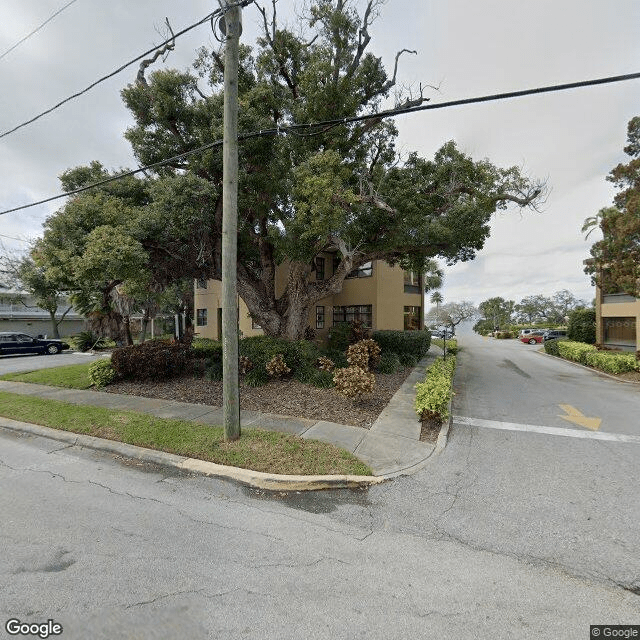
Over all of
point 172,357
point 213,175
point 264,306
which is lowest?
point 172,357

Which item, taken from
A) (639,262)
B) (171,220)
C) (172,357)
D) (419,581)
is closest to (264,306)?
(172,357)

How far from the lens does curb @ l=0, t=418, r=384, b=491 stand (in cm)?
449

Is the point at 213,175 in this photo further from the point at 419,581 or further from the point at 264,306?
the point at 419,581

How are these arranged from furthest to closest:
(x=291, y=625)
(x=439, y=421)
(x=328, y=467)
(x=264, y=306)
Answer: (x=264, y=306) → (x=439, y=421) → (x=328, y=467) → (x=291, y=625)

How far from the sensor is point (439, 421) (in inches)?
277

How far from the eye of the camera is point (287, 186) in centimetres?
993

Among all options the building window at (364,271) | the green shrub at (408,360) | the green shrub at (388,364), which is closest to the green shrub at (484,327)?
the building window at (364,271)

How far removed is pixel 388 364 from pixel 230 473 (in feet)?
29.9

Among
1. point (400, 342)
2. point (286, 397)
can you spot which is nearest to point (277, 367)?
point (286, 397)

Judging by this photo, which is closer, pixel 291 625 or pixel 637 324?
pixel 291 625

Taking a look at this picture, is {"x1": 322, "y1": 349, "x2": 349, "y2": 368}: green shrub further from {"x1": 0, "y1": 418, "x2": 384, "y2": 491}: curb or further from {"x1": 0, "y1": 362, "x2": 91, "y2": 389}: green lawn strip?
{"x1": 0, "y1": 362, "x2": 91, "y2": 389}: green lawn strip

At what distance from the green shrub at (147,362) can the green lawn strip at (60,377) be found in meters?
1.09

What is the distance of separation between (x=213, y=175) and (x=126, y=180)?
2966mm

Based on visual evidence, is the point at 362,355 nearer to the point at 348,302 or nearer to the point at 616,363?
the point at 616,363
